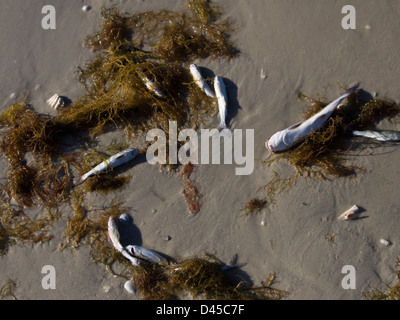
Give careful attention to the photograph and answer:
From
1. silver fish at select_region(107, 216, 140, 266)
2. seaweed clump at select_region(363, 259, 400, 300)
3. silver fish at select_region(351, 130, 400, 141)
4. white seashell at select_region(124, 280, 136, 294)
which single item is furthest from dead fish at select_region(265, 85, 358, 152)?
white seashell at select_region(124, 280, 136, 294)

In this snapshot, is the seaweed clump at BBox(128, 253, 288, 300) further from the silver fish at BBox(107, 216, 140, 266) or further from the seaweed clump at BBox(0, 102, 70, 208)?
the seaweed clump at BBox(0, 102, 70, 208)

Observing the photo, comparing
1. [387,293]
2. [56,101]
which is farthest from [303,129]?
[56,101]

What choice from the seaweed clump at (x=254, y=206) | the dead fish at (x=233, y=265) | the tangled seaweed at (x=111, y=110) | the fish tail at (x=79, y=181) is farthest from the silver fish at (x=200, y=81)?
the dead fish at (x=233, y=265)

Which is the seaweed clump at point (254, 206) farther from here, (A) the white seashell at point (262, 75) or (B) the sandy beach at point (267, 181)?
(A) the white seashell at point (262, 75)

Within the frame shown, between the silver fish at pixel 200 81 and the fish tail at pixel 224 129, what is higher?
the silver fish at pixel 200 81

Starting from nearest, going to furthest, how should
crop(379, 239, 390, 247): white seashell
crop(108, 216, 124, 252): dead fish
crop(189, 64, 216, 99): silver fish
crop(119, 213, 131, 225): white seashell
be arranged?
crop(379, 239, 390, 247): white seashell, crop(108, 216, 124, 252): dead fish, crop(119, 213, 131, 225): white seashell, crop(189, 64, 216, 99): silver fish

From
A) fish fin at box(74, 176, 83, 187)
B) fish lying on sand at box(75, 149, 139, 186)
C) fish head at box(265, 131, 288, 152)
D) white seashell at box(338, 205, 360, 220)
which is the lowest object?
white seashell at box(338, 205, 360, 220)

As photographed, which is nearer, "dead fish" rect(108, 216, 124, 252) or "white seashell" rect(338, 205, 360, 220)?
"white seashell" rect(338, 205, 360, 220)
